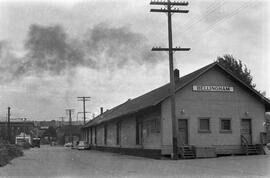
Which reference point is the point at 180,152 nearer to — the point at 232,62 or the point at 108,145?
the point at 108,145

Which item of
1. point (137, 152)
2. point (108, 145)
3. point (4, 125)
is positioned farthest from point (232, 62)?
point (4, 125)

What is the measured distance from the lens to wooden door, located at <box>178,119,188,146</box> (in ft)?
100

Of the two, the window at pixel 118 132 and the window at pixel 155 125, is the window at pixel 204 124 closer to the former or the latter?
the window at pixel 155 125

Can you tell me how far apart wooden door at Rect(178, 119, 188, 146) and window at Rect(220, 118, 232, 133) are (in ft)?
8.95

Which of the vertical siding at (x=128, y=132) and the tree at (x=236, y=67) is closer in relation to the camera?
the vertical siding at (x=128, y=132)

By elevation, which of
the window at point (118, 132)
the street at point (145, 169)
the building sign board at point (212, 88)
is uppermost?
the building sign board at point (212, 88)

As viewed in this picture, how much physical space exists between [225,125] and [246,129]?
1754 millimetres

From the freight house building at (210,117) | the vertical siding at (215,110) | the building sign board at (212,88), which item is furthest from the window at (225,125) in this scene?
the building sign board at (212,88)

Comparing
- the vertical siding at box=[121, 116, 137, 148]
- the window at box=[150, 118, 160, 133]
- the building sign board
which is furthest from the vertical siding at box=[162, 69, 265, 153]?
the vertical siding at box=[121, 116, 137, 148]

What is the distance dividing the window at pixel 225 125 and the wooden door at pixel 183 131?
2728 mm

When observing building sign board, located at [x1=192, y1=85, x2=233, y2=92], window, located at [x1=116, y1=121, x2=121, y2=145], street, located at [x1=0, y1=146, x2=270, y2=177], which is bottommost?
street, located at [x1=0, y1=146, x2=270, y2=177]

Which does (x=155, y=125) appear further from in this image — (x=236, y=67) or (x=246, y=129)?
(x=236, y=67)

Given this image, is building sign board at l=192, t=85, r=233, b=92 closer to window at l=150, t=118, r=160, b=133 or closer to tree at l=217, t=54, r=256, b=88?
window at l=150, t=118, r=160, b=133

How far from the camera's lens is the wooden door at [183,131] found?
30.5 meters
